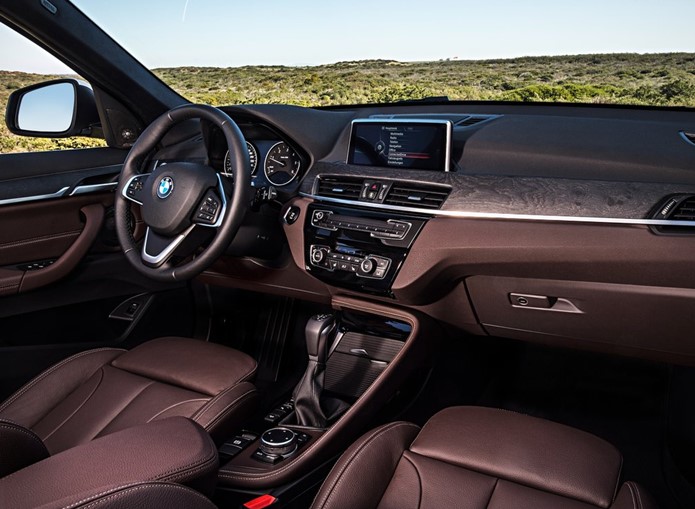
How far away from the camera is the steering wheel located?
6.49 feet

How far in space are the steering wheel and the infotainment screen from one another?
39 cm

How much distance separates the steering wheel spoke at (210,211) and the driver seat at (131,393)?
42 cm

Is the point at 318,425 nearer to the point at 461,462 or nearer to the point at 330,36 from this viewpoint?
the point at 461,462

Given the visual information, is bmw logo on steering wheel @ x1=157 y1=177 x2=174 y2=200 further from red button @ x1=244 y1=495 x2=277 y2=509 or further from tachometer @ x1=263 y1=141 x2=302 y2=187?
red button @ x1=244 y1=495 x2=277 y2=509

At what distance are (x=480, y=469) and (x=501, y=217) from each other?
68cm

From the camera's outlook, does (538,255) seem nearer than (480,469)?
No

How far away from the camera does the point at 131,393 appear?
78.3 inches

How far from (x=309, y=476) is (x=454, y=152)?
1.02m

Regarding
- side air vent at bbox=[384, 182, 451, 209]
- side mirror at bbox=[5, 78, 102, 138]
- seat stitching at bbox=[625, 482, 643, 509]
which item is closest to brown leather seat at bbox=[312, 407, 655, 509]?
seat stitching at bbox=[625, 482, 643, 509]

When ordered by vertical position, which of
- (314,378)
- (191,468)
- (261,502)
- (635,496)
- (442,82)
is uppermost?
(442,82)

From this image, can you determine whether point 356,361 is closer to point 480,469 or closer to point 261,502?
point 261,502

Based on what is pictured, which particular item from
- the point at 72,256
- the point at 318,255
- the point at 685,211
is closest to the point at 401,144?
the point at 318,255

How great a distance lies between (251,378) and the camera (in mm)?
2070

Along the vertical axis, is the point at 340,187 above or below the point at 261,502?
above
